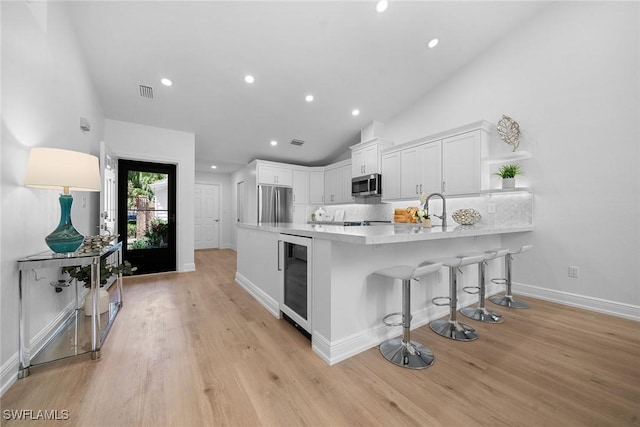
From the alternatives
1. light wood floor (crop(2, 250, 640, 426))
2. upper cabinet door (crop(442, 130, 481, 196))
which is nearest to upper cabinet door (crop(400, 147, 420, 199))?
upper cabinet door (crop(442, 130, 481, 196))

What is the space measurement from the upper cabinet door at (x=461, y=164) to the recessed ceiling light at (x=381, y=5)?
1.90m

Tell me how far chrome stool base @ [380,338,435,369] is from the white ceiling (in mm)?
3375

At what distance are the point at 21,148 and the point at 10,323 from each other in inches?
45.2

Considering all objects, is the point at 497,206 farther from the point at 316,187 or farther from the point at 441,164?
the point at 316,187

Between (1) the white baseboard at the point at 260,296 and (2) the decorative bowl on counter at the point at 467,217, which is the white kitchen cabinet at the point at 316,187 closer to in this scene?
(1) the white baseboard at the point at 260,296

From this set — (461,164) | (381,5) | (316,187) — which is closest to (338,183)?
(316,187)

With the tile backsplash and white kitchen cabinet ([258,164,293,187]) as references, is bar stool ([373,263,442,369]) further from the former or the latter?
white kitchen cabinet ([258,164,293,187])

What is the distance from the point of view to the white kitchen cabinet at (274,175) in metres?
5.82

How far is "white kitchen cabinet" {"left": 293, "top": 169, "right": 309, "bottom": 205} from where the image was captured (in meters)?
6.19

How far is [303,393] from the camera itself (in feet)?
4.67

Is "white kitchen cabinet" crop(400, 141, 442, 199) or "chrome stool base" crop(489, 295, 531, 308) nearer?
"chrome stool base" crop(489, 295, 531, 308)

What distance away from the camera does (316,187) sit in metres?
6.38

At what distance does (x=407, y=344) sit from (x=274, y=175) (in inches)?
192

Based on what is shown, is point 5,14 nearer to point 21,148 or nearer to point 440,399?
point 21,148
